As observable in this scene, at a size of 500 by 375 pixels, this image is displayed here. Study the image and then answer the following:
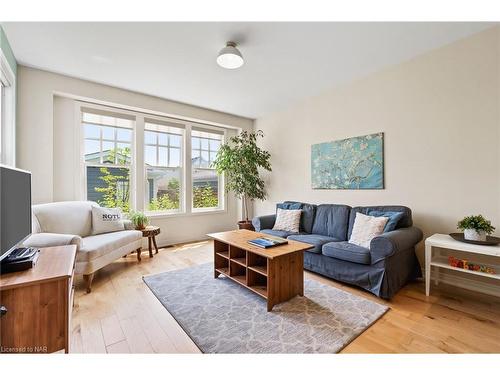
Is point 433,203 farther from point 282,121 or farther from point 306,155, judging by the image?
point 282,121

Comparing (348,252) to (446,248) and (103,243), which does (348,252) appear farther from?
(103,243)

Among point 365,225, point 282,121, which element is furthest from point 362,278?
point 282,121

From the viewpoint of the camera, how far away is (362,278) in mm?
2273

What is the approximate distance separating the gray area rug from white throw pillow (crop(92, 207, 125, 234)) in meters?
0.95

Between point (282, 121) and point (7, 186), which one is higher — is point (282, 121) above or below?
above

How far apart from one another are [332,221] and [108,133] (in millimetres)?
3607

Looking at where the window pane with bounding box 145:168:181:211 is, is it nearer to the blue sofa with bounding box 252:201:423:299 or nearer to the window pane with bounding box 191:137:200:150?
the window pane with bounding box 191:137:200:150

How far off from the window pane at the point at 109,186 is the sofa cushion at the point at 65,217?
0.46 metres

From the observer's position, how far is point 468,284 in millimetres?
2336

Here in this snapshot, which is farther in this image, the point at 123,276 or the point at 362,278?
the point at 123,276

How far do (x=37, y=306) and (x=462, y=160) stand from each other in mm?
3601

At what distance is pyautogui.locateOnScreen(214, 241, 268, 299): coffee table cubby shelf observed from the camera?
7.30 feet

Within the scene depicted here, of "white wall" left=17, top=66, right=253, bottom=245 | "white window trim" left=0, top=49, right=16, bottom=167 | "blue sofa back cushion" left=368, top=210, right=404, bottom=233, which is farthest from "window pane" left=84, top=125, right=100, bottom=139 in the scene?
"blue sofa back cushion" left=368, top=210, right=404, bottom=233

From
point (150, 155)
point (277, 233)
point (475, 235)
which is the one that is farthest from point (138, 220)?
Answer: point (475, 235)
